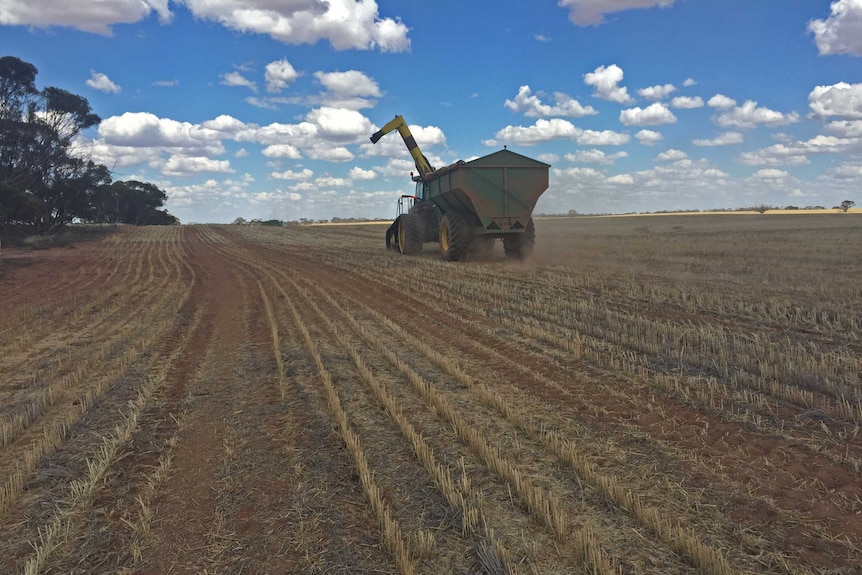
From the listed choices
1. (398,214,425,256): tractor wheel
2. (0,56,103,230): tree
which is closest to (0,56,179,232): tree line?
(0,56,103,230): tree

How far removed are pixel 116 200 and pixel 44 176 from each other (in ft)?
93.8

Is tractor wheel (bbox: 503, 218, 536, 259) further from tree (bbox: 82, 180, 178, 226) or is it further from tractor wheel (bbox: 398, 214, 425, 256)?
tree (bbox: 82, 180, 178, 226)

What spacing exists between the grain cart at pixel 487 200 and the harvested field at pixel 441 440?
21.1 ft

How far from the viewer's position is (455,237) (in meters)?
15.6

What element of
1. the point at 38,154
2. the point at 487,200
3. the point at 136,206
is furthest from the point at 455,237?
the point at 136,206

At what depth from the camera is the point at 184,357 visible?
21.1 ft

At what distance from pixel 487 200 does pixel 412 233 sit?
4.27 meters

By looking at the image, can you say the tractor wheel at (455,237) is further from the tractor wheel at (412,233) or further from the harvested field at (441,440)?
the harvested field at (441,440)

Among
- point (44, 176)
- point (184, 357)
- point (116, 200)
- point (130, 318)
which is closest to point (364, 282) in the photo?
point (130, 318)

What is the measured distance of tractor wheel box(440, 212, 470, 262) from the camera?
615 inches

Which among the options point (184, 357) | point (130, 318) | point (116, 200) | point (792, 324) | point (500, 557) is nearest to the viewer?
point (500, 557)

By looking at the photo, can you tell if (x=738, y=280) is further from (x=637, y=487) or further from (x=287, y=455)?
(x=287, y=455)

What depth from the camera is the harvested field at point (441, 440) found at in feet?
9.04

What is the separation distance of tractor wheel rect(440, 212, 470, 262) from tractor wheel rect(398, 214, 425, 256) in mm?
2172
